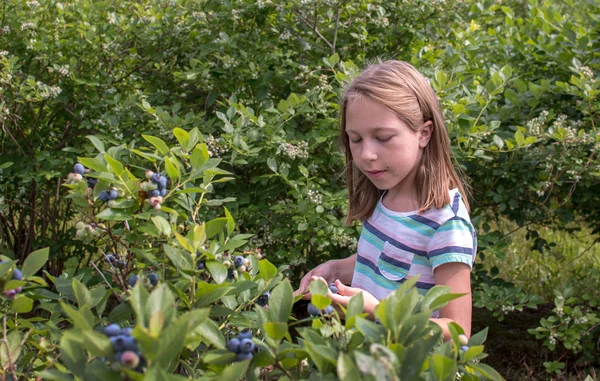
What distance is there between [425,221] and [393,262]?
0.50ft

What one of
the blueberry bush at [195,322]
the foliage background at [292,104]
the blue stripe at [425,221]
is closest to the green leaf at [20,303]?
the blueberry bush at [195,322]

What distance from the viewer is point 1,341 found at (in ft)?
4.18

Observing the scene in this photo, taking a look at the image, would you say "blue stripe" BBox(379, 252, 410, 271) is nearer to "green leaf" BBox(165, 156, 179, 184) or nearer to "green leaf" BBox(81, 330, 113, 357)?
"green leaf" BBox(165, 156, 179, 184)

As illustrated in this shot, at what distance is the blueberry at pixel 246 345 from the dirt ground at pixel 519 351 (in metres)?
2.52

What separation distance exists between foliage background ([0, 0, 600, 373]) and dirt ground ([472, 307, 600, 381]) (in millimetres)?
71

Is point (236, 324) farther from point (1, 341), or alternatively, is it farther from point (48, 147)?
point (48, 147)

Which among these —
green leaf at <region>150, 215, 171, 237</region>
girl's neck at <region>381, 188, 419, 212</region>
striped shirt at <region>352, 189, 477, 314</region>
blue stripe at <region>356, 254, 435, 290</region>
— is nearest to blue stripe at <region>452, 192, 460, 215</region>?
striped shirt at <region>352, 189, 477, 314</region>

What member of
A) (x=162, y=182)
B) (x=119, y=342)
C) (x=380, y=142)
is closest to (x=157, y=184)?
(x=162, y=182)

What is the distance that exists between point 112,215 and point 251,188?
1.90 meters

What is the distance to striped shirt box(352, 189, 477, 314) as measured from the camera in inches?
74.5

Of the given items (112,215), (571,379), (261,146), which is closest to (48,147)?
(261,146)

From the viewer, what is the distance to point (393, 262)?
2.03m

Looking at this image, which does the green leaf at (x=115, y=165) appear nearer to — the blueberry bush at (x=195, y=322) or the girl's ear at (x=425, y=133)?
the blueberry bush at (x=195, y=322)

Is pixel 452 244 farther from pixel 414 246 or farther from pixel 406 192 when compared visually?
pixel 406 192
